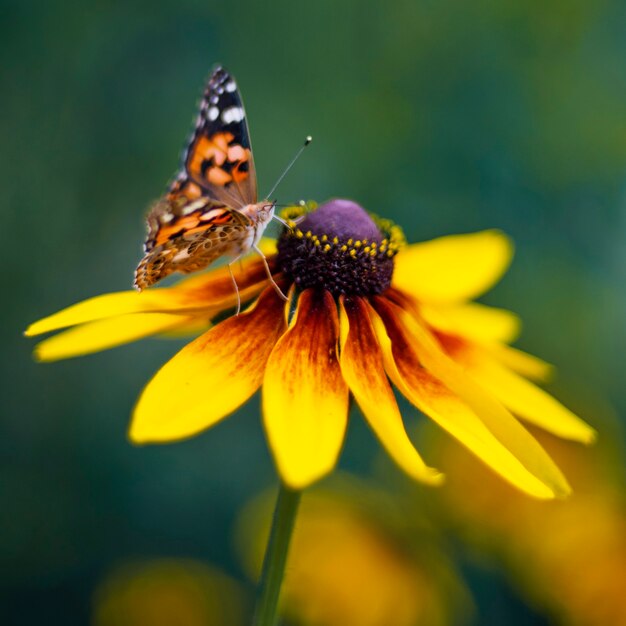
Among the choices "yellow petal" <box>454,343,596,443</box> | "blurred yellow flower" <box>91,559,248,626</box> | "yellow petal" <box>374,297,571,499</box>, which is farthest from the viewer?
"blurred yellow flower" <box>91,559,248,626</box>

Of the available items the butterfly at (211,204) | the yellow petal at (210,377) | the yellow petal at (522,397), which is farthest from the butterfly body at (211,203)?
the yellow petal at (522,397)

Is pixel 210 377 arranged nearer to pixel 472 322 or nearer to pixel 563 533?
pixel 472 322

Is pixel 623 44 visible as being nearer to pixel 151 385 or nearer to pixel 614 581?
pixel 614 581

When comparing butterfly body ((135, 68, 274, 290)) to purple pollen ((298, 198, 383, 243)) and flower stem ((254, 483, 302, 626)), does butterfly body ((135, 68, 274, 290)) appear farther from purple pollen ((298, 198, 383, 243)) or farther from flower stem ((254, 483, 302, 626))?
flower stem ((254, 483, 302, 626))

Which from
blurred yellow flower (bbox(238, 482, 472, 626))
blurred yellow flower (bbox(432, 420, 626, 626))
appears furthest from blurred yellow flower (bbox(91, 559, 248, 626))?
blurred yellow flower (bbox(432, 420, 626, 626))

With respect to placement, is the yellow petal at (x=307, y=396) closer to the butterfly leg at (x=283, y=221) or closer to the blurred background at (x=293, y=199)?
the butterfly leg at (x=283, y=221)
